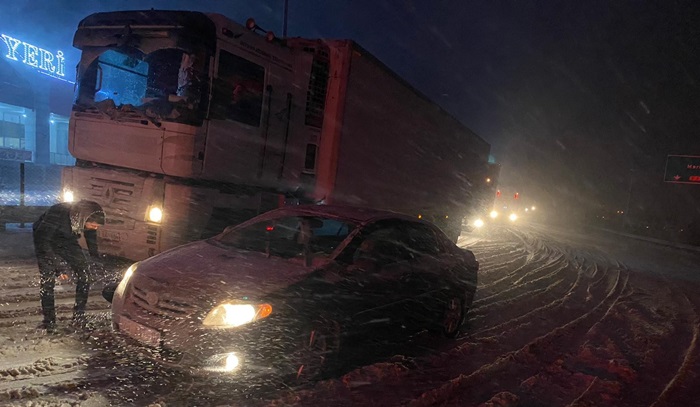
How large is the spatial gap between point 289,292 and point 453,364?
6.48 feet

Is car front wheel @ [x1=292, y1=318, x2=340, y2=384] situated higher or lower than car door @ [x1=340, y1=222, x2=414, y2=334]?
lower

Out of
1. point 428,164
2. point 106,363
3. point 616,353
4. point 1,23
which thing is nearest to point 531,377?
point 616,353

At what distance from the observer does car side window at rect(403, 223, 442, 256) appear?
5350 mm

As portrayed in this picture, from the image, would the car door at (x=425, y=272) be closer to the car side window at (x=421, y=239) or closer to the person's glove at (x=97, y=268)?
the car side window at (x=421, y=239)

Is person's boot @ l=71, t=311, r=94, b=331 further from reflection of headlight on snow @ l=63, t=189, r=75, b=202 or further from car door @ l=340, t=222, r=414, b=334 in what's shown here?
reflection of headlight on snow @ l=63, t=189, r=75, b=202

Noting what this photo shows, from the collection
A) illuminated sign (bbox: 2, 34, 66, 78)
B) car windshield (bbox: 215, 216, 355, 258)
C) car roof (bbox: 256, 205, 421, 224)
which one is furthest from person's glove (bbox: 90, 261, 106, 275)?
illuminated sign (bbox: 2, 34, 66, 78)

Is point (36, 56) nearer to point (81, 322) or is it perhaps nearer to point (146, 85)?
point (146, 85)

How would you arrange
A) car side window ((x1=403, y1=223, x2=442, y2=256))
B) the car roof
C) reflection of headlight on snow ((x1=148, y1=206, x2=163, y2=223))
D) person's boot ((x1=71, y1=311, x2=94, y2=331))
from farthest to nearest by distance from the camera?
reflection of headlight on snow ((x1=148, y1=206, x2=163, y2=223)), car side window ((x1=403, y1=223, x2=442, y2=256)), the car roof, person's boot ((x1=71, y1=311, x2=94, y2=331))

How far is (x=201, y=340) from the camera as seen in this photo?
11.5 feet

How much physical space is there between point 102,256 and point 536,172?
73.8 m

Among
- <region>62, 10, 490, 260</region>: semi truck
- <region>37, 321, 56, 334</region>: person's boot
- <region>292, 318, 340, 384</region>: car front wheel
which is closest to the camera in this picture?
<region>292, 318, 340, 384</region>: car front wheel

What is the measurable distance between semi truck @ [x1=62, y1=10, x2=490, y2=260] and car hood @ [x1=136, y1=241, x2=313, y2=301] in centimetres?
210

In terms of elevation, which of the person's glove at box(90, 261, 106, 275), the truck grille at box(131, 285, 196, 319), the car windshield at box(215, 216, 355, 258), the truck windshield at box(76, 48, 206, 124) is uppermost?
the truck windshield at box(76, 48, 206, 124)

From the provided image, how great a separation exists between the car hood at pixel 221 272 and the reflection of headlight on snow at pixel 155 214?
1952 millimetres
